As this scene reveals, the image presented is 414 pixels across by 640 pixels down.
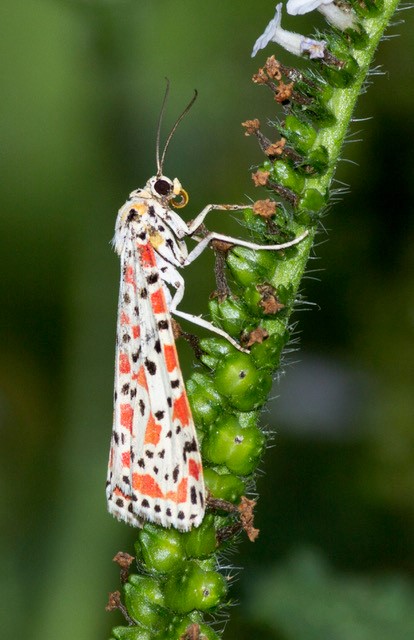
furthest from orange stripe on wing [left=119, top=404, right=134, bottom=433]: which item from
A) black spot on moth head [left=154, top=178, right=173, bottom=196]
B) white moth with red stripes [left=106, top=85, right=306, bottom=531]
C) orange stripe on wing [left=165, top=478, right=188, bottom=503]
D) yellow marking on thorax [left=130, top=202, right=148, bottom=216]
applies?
black spot on moth head [left=154, top=178, right=173, bottom=196]

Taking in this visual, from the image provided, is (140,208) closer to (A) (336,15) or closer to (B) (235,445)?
(A) (336,15)

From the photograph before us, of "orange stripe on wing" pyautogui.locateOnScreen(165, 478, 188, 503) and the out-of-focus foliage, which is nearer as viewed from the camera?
"orange stripe on wing" pyautogui.locateOnScreen(165, 478, 188, 503)

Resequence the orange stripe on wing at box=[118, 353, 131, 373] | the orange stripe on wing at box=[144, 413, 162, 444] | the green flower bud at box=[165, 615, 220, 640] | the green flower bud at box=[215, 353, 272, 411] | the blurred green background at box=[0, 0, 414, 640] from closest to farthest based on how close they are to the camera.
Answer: the green flower bud at box=[165, 615, 220, 640] → the green flower bud at box=[215, 353, 272, 411] → the orange stripe on wing at box=[144, 413, 162, 444] → the orange stripe on wing at box=[118, 353, 131, 373] → the blurred green background at box=[0, 0, 414, 640]

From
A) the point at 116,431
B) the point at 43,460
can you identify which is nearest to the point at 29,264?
the point at 43,460

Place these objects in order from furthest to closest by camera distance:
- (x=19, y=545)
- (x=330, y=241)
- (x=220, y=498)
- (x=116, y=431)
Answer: (x=330, y=241) → (x=19, y=545) → (x=116, y=431) → (x=220, y=498)

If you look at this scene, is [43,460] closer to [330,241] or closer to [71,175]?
[71,175]

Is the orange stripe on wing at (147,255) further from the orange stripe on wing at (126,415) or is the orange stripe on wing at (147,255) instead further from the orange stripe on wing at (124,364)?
the orange stripe on wing at (126,415)

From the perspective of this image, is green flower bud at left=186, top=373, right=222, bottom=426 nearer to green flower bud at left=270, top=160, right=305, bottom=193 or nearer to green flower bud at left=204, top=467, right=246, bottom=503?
green flower bud at left=204, top=467, right=246, bottom=503
